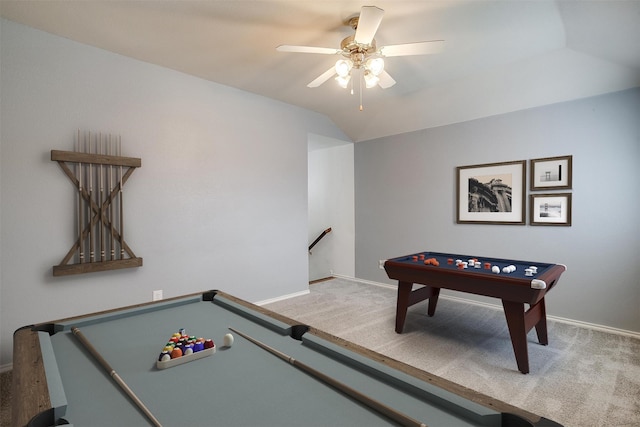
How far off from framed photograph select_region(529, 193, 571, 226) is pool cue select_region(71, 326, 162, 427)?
3.74 metres

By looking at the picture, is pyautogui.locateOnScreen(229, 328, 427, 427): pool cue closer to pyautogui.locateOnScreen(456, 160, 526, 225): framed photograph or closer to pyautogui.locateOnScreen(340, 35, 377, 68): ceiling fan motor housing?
pyautogui.locateOnScreen(340, 35, 377, 68): ceiling fan motor housing

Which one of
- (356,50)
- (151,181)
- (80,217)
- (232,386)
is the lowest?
(232,386)

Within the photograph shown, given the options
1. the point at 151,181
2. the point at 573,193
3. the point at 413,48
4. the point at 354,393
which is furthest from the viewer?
the point at 573,193

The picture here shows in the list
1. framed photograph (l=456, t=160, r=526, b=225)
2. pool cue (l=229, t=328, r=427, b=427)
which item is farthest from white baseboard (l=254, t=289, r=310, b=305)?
pool cue (l=229, t=328, r=427, b=427)

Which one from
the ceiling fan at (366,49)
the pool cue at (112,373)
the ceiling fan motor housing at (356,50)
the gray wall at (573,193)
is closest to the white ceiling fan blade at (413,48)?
the ceiling fan at (366,49)

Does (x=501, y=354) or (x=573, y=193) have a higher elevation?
(x=573, y=193)

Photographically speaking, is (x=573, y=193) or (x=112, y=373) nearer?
(x=112, y=373)

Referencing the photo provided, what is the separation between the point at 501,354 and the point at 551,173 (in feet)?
6.40

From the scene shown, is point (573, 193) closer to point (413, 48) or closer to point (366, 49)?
point (413, 48)

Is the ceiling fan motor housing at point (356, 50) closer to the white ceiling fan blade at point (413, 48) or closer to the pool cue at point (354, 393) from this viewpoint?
the white ceiling fan blade at point (413, 48)

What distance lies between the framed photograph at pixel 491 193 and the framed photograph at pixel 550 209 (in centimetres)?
10

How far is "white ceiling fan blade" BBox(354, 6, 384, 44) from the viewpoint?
1732mm

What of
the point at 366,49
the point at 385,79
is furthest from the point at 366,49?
the point at 385,79

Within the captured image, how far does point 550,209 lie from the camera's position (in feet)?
10.6
